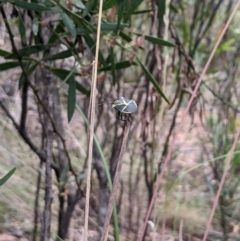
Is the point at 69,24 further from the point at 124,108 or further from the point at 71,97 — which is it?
the point at 124,108

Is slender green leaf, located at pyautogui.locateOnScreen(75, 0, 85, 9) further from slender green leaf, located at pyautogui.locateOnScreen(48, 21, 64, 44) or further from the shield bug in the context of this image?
the shield bug

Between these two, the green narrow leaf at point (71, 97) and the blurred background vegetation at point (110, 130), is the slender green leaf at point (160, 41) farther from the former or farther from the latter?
the green narrow leaf at point (71, 97)

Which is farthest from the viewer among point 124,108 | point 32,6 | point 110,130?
point 110,130

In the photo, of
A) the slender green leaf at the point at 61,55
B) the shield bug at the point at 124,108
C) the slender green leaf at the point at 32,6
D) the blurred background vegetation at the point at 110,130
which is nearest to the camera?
the shield bug at the point at 124,108

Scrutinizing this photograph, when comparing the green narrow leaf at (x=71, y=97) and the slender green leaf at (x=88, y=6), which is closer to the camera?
the slender green leaf at (x=88, y=6)

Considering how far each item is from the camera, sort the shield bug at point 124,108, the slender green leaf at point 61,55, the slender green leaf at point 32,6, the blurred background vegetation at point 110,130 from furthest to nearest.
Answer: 1. the blurred background vegetation at point 110,130
2. the slender green leaf at point 61,55
3. the slender green leaf at point 32,6
4. the shield bug at point 124,108

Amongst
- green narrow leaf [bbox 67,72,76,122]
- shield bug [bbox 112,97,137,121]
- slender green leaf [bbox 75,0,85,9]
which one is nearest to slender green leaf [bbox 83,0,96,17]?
slender green leaf [bbox 75,0,85,9]

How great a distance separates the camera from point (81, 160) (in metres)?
1.74

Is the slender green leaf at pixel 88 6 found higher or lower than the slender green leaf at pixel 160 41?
higher

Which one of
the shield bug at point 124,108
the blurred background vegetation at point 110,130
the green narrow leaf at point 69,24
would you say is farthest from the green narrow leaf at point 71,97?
the shield bug at point 124,108

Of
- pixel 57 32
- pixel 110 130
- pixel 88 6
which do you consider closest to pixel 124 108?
pixel 88 6

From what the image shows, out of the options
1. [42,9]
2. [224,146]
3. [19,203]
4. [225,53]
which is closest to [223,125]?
[224,146]

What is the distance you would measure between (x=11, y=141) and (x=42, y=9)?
40.0 inches

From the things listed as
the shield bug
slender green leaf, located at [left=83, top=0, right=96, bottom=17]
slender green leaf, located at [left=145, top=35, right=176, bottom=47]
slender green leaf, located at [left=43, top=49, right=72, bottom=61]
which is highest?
slender green leaf, located at [left=83, top=0, right=96, bottom=17]
